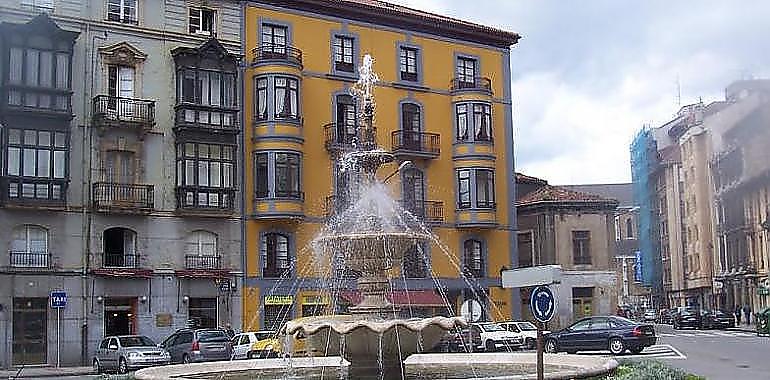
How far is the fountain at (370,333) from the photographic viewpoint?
1344 centimetres

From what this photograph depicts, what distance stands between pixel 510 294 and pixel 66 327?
21247 mm

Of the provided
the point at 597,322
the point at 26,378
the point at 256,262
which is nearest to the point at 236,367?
the point at 26,378

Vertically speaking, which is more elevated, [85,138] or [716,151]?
[85,138]

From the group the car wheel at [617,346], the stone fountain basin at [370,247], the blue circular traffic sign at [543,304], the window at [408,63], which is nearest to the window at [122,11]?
the window at [408,63]

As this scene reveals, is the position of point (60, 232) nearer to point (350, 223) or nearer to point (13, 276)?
point (13, 276)

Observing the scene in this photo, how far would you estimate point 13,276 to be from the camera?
35344mm

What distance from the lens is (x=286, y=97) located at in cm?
4128

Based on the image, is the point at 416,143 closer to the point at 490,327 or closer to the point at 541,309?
the point at 490,327

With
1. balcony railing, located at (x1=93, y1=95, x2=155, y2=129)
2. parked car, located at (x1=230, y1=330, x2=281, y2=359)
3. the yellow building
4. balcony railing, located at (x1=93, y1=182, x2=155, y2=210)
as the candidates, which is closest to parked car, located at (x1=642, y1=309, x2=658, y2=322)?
the yellow building

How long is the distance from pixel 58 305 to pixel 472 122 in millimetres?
20914

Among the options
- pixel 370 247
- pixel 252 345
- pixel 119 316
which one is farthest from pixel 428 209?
pixel 370 247

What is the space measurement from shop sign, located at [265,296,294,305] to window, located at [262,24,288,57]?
10.4m

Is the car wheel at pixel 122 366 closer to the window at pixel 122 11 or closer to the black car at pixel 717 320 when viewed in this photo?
the window at pixel 122 11

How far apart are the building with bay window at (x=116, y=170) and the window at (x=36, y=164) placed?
0.16 feet
